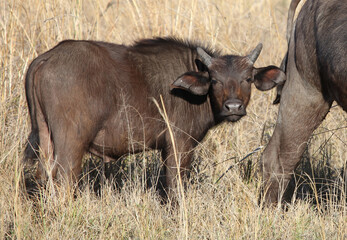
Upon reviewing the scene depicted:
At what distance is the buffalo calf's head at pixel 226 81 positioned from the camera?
5254 mm

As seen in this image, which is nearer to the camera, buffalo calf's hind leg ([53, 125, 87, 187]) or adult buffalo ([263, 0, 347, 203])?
adult buffalo ([263, 0, 347, 203])

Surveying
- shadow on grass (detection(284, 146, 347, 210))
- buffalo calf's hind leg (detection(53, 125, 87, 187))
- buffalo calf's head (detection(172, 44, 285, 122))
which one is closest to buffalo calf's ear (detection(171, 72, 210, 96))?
buffalo calf's head (detection(172, 44, 285, 122))

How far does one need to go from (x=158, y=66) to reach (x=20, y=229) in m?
2.15

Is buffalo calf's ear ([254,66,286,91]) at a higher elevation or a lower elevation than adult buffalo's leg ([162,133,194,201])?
higher

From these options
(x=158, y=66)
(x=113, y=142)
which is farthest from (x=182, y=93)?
(x=113, y=142)

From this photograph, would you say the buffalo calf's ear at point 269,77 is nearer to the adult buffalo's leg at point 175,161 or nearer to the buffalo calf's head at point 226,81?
the buffalo calf's head at point 226,81

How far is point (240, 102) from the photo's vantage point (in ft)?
16.9

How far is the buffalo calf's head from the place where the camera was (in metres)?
5.25

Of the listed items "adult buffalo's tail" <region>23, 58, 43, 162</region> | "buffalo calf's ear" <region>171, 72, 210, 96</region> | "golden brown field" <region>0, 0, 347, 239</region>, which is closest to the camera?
"golden brown field" <region>0, 0, 347, 239</region>

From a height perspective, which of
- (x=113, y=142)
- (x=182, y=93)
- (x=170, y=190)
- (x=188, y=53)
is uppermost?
(x=188, y=53)

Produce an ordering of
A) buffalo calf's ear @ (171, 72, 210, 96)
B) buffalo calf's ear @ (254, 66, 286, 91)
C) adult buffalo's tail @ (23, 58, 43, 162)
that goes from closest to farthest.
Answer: adult buffalo's tail @ (23, 58, 43, 162) < buffalo calf's ear @ (171, 72, 210, 96) < buffalo calf's ear @ (254, 66, 286, 91)

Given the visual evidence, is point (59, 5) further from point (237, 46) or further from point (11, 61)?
point (237, 46)

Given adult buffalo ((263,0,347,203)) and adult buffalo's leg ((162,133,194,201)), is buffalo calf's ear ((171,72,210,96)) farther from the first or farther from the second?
adult buffalo ((263,0,347,203))

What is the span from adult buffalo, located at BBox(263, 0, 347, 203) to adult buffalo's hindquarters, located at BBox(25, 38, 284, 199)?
0.50 m
